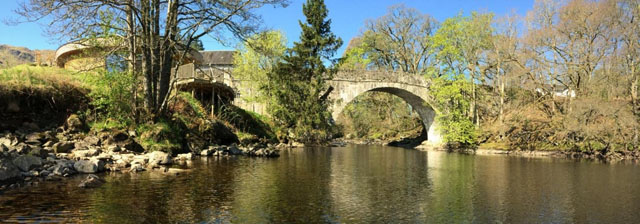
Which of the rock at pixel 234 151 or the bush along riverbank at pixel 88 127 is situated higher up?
the bush along riverbank at pixel 88 127

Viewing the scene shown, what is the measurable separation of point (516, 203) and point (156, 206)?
22.6 ft

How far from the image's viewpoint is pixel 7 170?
8.41 m

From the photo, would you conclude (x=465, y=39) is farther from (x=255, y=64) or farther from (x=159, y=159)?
(x=159, y=159)

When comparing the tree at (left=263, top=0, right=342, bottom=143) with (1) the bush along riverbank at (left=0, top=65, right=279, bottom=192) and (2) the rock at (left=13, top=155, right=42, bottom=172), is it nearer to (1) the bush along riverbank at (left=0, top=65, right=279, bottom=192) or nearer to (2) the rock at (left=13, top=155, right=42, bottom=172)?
(1) the bush along riverbank at (left=0, top=65, right=279, bottom=192)

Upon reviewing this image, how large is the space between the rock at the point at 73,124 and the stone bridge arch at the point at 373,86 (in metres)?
17.1

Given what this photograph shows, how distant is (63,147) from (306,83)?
16437 millimetres

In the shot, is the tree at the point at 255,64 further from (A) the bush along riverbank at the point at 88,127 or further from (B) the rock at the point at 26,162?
(B) the rock at the point at 26,162

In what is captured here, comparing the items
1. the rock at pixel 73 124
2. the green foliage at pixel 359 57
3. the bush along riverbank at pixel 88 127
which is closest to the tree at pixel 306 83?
the bush along riverbank at pixel 88 127

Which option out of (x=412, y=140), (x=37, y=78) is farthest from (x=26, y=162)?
(x=412, y=140)

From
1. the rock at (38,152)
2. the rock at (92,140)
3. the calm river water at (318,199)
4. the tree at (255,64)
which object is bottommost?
the calm river water at (318,199)

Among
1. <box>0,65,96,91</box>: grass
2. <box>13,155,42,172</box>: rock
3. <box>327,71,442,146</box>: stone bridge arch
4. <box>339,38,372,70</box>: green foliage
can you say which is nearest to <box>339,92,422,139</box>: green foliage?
<box>339,38,372,70</box>: green foliage

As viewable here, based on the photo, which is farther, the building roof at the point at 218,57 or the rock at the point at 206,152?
the building roof at the point at 218,57

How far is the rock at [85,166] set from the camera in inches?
384

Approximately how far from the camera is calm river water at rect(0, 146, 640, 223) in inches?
253
